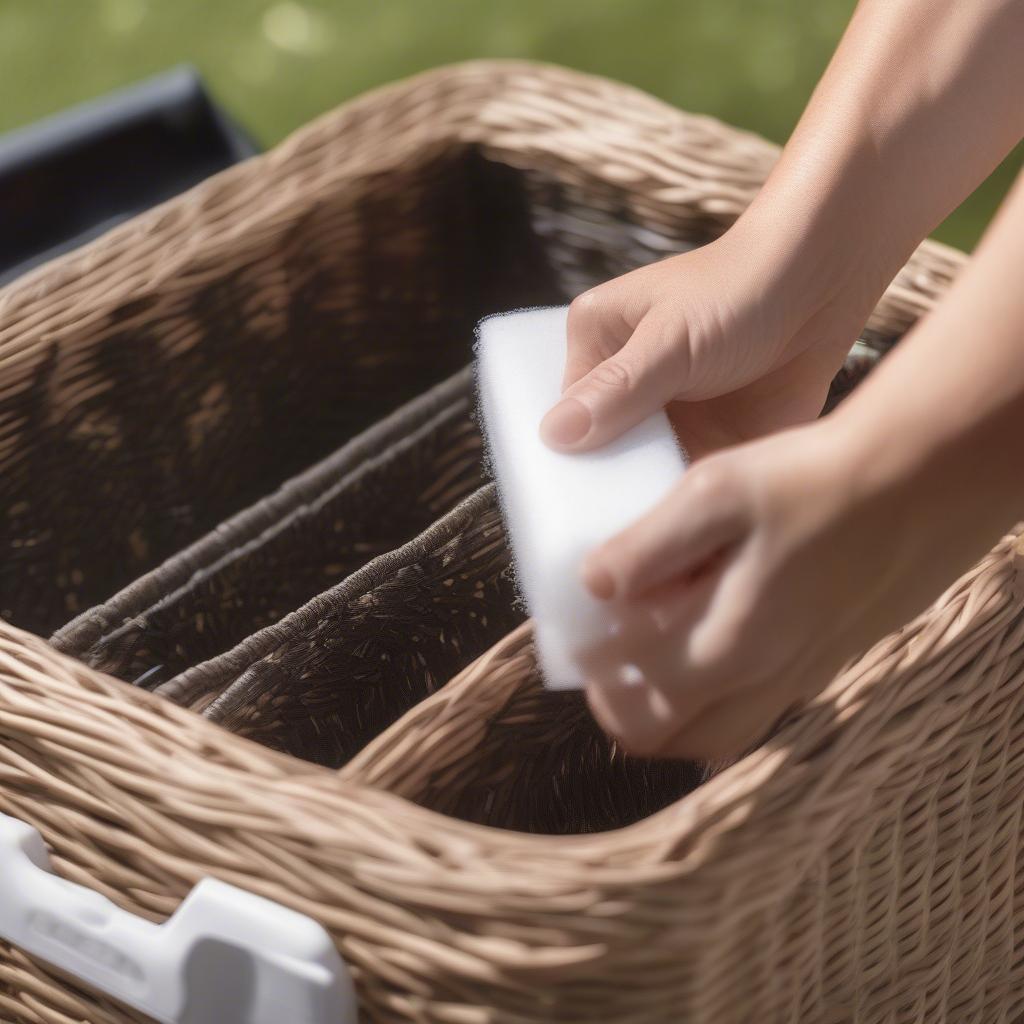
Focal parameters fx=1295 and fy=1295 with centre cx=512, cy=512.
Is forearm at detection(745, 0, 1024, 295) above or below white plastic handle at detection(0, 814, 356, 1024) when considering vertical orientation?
above

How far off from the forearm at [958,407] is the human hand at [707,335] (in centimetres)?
13

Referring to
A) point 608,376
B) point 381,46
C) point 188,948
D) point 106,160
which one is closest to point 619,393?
point 608,376

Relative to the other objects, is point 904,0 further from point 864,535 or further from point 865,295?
point 864,535

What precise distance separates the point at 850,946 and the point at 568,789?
0.13 metres

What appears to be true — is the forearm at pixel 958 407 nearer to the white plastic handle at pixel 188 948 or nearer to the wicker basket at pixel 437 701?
the wicker basket at pixel 437 701

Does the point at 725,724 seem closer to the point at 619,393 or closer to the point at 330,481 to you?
the point at 619,393

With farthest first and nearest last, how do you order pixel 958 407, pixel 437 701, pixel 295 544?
pixel 295 544, pixel 437 701, pixel 958 407

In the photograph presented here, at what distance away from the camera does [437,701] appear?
46 cm

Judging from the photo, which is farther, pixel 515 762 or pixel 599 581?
pixel 515 762

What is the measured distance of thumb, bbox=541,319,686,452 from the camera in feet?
1.53

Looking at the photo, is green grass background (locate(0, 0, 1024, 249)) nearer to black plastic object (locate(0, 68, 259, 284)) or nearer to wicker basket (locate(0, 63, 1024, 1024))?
black plastic object (locate(0, 68, 259, 284))

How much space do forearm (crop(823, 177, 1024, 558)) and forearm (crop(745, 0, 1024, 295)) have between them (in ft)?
0.60

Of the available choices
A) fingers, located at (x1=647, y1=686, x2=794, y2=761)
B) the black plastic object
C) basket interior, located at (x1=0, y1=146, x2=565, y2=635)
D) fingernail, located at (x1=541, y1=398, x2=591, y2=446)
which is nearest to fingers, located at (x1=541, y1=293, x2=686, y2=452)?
fingernail, located at (x1=541, y1=398, x2=591, y2=446)

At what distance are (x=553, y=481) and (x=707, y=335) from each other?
0.12m
